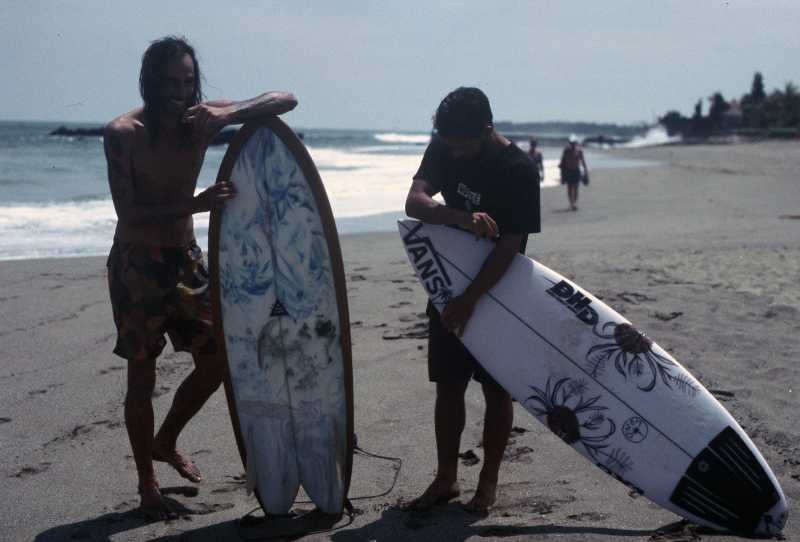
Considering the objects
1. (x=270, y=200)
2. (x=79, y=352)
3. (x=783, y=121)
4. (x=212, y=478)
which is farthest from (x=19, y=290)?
(x=783, y=121)

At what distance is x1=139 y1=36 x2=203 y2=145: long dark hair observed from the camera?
299cm

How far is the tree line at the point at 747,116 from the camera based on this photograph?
2767 inches

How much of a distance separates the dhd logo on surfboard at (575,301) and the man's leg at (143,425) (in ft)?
4.76

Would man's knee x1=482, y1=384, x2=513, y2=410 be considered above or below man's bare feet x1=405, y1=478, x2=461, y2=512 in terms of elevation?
above

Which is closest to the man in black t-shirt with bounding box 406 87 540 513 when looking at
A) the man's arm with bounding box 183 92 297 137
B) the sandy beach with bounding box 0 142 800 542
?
the sandy beach with bounding box 0 142 800 542

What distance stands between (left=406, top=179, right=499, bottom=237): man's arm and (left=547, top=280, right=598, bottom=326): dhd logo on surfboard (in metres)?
0.46

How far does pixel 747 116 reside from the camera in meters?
Result: 81.8

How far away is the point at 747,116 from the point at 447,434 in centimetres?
Answer: 8593

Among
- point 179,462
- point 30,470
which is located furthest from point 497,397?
point 30,470

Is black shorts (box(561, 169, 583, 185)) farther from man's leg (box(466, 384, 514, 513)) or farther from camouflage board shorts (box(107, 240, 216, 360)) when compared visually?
camouflage board shorts (box(107, 240, 216, 360))

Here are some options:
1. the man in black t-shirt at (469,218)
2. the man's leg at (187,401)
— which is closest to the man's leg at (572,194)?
the man in black t-shirt at (469,218)

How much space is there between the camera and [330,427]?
3.14 meters

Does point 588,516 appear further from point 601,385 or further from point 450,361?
point 450,361

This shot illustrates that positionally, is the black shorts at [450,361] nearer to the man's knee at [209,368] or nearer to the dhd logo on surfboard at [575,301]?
the dhd logo on surfboard at [575,301]
